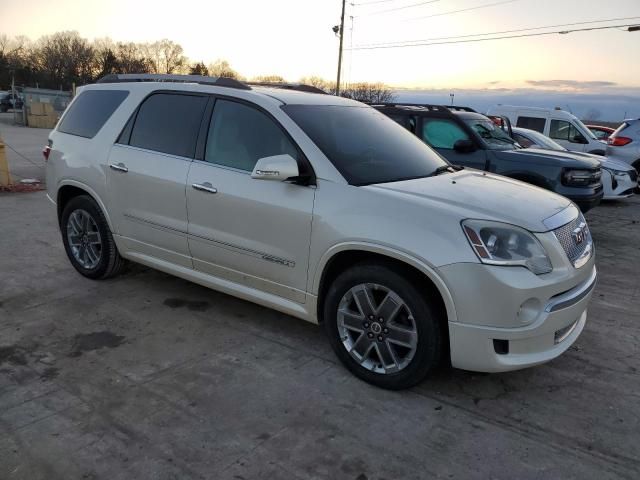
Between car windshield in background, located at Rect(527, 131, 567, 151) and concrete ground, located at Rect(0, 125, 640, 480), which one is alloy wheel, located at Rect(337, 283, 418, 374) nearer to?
concrete ground, located at Rect(0, 125, 640, 480)

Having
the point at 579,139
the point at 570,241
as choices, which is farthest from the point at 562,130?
the point at 570,241

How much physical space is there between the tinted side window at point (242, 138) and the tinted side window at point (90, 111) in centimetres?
129

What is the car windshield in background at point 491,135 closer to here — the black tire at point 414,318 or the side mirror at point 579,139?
the black tire at point 414,318

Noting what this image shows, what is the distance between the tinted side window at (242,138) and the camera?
12.3 ft

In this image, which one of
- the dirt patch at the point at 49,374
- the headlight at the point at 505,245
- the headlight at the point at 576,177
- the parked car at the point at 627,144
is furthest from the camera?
the parked car at the point at 627,144

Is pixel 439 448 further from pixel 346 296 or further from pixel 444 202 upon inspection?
pixel 444 202

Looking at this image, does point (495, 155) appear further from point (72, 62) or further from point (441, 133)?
point (72, 62)

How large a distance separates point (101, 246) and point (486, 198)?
3490 millimetres

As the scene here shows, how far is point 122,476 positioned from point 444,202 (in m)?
2.27

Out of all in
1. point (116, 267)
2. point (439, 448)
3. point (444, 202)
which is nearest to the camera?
point (439, 448)

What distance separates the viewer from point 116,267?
16.5 ft

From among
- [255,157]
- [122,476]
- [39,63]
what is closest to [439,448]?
[122,476]

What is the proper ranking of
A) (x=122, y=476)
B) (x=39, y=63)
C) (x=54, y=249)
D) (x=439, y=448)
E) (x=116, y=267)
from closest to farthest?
1. (x=122, y=476)
2. (x=439, y=448)
3. (x=116, y=267)
4. (x=54, y=249)
5. (x=39, y=63)

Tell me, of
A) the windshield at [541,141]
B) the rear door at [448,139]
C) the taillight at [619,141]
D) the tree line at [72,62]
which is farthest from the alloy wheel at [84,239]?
the tree line at [72,62]
